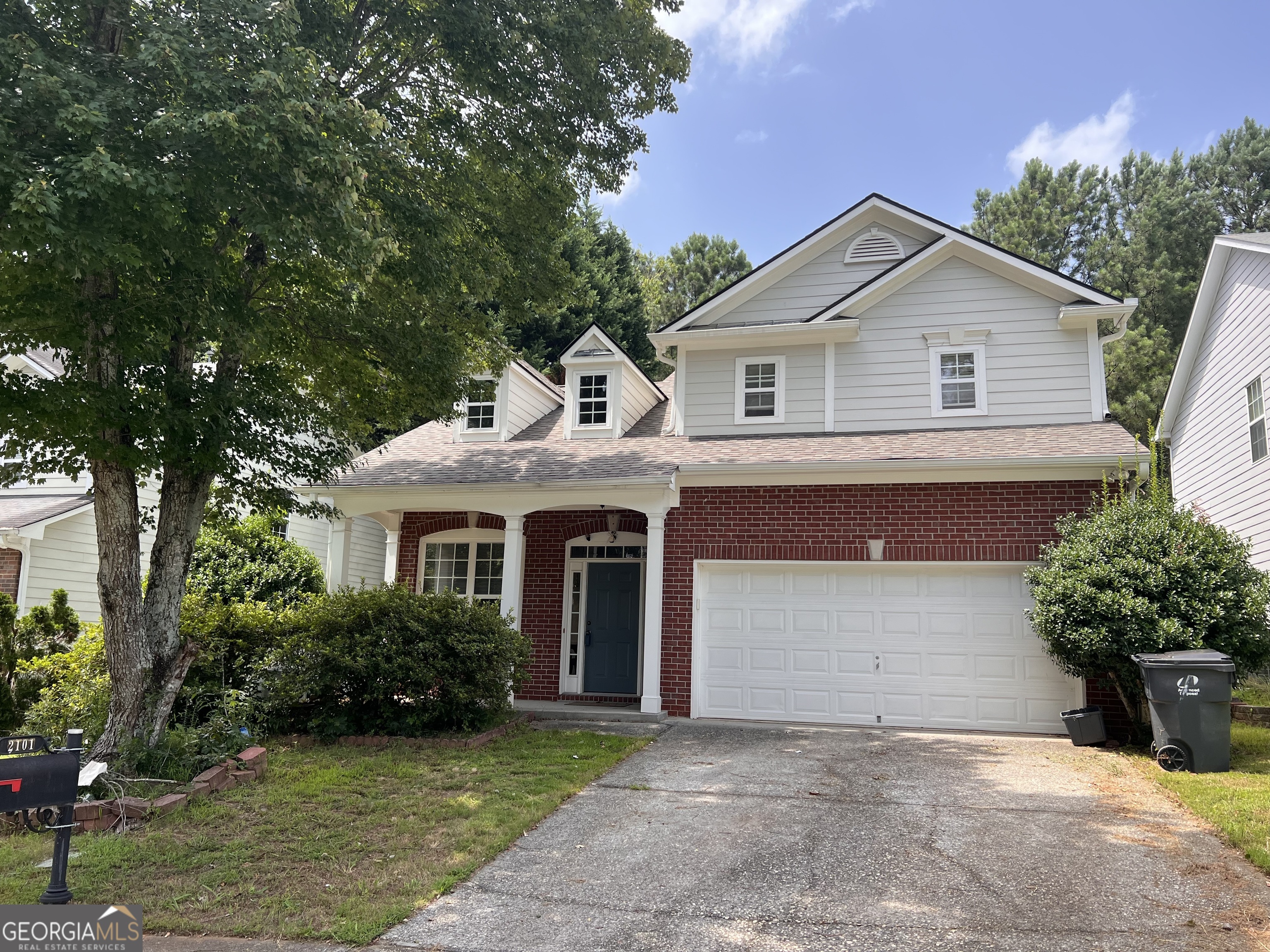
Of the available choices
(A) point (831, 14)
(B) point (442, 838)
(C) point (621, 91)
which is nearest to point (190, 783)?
(B) point (442, 838)

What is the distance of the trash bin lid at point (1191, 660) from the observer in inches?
313

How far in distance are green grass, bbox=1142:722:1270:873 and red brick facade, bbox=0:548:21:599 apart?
17465 mm

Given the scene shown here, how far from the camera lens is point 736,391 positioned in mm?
13281

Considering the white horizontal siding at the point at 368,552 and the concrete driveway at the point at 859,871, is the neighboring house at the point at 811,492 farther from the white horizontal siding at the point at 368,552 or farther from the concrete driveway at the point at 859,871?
the white horizontal siding at the point at 368,552

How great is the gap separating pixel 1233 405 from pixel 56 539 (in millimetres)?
20628

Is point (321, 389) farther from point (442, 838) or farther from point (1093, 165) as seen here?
point (1093, 165)


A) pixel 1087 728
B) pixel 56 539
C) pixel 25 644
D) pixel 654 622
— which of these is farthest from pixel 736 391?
pixel 56 539

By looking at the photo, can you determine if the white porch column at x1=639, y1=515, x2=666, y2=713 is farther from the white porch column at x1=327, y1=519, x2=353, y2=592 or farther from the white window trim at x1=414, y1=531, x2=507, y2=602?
the white porch column at x1=327, y1=519, x2=353, y2=592

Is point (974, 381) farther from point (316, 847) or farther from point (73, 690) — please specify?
point (73, 690)

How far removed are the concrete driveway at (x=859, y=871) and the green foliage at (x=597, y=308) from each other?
18.9 meters

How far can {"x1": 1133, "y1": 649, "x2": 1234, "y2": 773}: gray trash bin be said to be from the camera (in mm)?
7914

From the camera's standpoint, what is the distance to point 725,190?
63.1ft

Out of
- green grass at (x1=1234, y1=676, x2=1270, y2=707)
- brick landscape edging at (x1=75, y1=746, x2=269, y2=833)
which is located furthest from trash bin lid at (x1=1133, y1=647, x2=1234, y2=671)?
brick landscape edging at (x1=75, y1=746, x2=269, y2=833)

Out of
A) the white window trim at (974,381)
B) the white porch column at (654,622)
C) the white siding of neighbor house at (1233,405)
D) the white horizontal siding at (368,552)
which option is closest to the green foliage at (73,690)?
the white porch column at (654,622)
